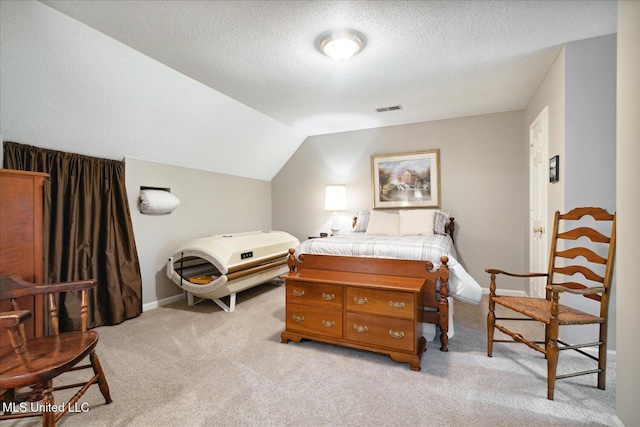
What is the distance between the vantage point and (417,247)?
2754 millimetres

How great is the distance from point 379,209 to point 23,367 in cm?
417

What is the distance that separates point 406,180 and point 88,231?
13.0 feet

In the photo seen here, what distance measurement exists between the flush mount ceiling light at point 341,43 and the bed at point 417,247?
1.68 m

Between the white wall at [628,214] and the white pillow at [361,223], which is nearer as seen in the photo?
the white wall at [628,214]

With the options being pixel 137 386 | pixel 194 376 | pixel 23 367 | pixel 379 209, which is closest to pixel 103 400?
pixel 137 386

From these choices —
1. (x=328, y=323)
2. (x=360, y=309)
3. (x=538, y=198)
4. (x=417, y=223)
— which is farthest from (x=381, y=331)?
(x=538, y=198)

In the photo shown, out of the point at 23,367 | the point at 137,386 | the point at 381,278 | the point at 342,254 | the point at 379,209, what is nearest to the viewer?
the point at 23,367

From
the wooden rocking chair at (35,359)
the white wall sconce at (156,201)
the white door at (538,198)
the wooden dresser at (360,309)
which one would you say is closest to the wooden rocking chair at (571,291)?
the white door at (538,198)

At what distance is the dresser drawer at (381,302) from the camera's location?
87.1 inches

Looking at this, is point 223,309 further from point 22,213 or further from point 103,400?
point 22,213

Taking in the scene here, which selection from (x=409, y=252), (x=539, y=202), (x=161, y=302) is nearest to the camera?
(x=409, y=252)

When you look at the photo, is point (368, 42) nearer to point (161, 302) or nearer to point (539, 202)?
point (539, 202)

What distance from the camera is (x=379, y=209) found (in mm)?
4805

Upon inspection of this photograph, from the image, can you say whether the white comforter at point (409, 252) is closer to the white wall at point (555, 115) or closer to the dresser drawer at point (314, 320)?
the dresser drawer at point (314, 320)
